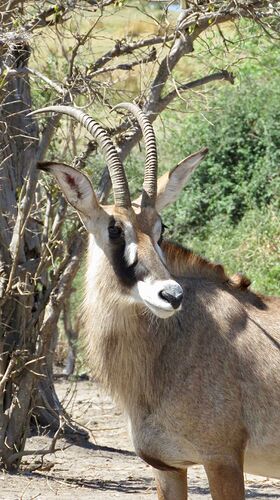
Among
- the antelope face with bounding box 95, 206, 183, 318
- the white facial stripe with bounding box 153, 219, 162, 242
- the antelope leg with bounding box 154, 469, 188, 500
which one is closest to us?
the antelope face with bounding box 95, 206, 183, 318

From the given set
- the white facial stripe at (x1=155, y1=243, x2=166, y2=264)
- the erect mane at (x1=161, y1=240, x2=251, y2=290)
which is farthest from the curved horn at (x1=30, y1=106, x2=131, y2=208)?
the erect mane at (x1=161, y1=240, x2=251, y2=290)

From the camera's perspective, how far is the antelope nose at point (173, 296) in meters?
6.36

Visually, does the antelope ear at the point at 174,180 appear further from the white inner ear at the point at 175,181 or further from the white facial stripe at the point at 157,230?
the white facial stripe at the point at 157,230

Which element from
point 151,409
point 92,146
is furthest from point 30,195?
point 151,409

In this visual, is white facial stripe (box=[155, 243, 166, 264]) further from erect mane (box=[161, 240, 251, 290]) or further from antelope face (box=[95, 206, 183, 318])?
erect mane (box=[161, 240, 251, 290])

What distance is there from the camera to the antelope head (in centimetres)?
667

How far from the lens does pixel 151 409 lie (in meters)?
7.05

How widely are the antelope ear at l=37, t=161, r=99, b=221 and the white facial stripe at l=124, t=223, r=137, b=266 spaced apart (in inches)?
13.2

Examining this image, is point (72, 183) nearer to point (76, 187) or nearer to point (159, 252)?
point (76, 187)

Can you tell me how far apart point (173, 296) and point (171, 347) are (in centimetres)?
95

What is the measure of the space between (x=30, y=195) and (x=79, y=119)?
1546 millimetres

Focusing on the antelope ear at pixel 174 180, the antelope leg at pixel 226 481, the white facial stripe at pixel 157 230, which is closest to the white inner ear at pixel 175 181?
the antelope ear at pixel 174 180

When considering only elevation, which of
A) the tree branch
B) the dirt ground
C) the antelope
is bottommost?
the dirt ground

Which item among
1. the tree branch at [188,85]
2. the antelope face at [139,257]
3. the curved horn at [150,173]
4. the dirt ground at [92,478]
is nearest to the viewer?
the antelope face at [139,257]
